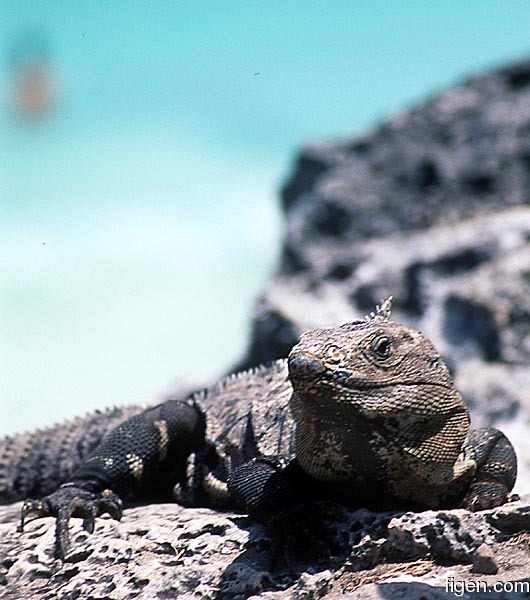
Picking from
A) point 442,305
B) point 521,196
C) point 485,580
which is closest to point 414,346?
point 485,580

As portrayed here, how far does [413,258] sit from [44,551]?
649 cm

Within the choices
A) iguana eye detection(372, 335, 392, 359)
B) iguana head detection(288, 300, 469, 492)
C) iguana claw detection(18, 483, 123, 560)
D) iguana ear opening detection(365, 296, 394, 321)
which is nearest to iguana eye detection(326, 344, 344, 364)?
iguana head detection(288, 300, 469, 492)

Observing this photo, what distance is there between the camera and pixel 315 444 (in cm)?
458

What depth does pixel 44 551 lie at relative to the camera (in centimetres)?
516

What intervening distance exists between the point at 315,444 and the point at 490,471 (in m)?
1.08

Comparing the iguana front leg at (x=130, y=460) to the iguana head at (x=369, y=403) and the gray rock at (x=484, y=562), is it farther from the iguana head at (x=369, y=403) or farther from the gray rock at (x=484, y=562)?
the gray rock at (x=484, y=562)

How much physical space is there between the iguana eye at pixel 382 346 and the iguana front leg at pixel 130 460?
195cm

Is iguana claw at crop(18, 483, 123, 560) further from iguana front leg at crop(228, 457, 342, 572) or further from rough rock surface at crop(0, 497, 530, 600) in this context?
iguana front leg at crop(228, 457, 342, 572)

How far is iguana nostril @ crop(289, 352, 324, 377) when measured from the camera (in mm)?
4316

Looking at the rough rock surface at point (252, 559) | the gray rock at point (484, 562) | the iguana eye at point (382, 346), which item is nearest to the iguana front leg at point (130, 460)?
the rough rock surface at point (252, 559)

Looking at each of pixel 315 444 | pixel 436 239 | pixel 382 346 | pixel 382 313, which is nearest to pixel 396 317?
pixel 436 239

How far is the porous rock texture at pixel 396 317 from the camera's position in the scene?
4.52 meters

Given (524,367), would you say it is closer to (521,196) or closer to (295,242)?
(521,196)

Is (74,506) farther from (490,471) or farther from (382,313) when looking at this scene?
(490,471)
